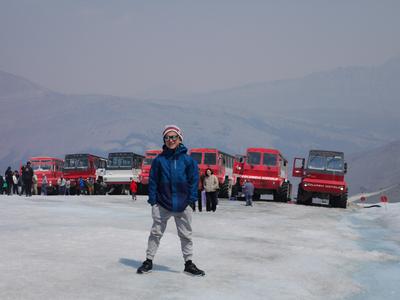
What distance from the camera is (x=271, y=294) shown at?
6348 millimetres

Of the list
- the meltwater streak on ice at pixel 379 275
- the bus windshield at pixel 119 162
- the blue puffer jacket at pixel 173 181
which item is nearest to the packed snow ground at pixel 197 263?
the meltwater streak on ice at pixel 379 275

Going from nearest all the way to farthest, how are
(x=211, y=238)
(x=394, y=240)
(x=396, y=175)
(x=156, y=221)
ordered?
(x=156, y=221) < (x=211, y=238) < (x=394, y=240) < (x=396, y=175)

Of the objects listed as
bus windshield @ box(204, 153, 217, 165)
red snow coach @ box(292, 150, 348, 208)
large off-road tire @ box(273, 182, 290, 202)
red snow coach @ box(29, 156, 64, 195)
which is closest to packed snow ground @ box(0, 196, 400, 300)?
red snow coach @ box(292, 150, 348, 208)

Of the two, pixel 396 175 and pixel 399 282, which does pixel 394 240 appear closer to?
pixel 399 282

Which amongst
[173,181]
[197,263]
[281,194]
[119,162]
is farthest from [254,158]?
[173,181]

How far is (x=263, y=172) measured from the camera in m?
30.0

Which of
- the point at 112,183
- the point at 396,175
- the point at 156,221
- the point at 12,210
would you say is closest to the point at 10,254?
the point at 156,221

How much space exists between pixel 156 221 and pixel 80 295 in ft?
4.98

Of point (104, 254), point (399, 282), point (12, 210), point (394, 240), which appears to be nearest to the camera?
point (399, 282)

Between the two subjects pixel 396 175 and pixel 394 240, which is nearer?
pixel 394 240

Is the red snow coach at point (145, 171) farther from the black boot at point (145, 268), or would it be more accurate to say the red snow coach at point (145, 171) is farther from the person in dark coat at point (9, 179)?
the black boot at point (145, 268)

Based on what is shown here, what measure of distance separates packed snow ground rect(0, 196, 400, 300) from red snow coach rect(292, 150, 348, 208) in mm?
14043

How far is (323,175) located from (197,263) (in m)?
20.6

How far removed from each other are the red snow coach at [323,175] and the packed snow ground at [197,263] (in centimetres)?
1404
